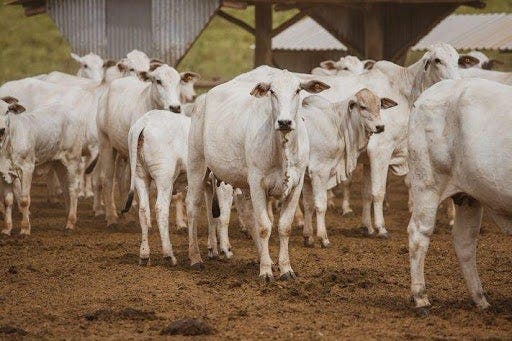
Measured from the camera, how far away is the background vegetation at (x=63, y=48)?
38844 millimetres

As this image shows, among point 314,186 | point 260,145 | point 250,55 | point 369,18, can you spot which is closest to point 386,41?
point 369,18

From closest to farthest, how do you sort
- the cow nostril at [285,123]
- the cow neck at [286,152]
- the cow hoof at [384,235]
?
the cow nostril at [285,123] → the cow neck at [286,152] → the cow hoof at [384,235]

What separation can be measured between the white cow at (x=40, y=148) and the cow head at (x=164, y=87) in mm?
1515

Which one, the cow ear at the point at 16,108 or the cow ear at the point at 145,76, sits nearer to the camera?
the cow ear at the point at 16,108

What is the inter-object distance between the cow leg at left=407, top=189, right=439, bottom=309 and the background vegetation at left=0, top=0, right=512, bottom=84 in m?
28.3

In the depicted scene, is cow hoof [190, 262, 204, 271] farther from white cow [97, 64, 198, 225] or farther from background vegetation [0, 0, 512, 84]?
background vegetation [0, 0, 512, 84]

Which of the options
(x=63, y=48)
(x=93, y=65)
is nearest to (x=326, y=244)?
(x=93, y=65)

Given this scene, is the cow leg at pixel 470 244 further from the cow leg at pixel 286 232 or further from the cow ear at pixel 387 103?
the cow ear at pixel 387 103

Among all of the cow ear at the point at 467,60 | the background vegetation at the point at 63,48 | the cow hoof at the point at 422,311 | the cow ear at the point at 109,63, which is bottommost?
the background vegetation at the point at 63,48

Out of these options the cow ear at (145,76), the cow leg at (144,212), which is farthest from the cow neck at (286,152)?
the cow ear at (145,76)

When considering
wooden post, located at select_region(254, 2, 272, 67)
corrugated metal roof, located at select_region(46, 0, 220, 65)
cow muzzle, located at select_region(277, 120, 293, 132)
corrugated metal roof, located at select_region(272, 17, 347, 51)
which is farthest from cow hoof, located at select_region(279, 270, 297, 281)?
corrugated metal roof, located at select_region(272, 17, 347, 51)

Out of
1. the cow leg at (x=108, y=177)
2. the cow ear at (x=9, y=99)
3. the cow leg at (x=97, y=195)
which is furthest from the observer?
the cow leg at (x=97, y=195)

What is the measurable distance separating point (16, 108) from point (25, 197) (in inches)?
49.5

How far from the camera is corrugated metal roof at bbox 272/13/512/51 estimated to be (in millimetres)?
23984
